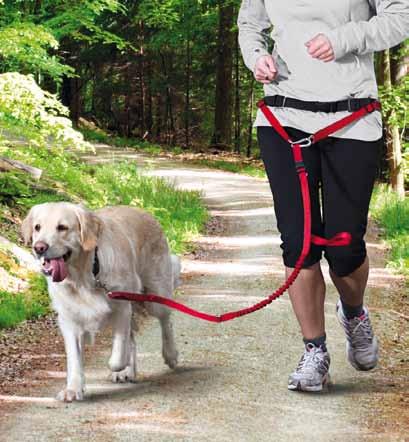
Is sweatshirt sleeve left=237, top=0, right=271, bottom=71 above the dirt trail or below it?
above

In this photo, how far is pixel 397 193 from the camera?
17266 millimetres

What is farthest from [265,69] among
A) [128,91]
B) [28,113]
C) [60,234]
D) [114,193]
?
[128,91]

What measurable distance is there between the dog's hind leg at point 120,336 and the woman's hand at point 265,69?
1438 millimetres

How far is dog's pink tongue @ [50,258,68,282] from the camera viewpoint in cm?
→ 448

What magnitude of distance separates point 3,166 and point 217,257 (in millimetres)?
3061

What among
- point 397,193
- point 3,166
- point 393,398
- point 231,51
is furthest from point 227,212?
point 231,51

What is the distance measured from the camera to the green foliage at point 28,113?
9477 mm

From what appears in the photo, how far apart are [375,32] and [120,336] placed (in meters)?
2.07

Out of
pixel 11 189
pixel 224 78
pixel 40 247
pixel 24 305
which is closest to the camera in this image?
pixel 40 247

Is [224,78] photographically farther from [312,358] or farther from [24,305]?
[312,358]

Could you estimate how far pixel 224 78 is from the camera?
99.7ft

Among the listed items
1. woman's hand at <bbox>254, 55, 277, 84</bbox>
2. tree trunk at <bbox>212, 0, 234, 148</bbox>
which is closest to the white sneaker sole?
woman's hand at <bbox>254, 55, 277, 84</bbox>

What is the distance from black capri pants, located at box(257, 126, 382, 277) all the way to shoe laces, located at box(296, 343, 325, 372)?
486 mm

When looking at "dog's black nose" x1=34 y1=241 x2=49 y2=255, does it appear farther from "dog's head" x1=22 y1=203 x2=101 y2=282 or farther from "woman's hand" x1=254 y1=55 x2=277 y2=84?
"woman's hand" x1=254 y1=55 x2=277 y2=84
